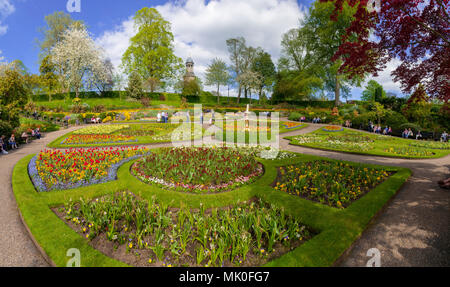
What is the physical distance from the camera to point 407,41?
518 cm

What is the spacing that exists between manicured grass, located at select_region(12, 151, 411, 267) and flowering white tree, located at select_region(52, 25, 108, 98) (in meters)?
40.7

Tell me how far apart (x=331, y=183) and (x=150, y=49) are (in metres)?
51.6

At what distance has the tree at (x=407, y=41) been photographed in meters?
4.94

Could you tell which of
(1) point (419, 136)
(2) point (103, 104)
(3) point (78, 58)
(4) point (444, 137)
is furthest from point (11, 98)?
(4) point (444, 137)

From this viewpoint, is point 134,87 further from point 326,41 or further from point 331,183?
point 331,183

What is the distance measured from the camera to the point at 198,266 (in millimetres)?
3482

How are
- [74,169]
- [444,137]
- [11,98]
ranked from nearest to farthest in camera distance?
[74,169] → [11,98] → [444,137]

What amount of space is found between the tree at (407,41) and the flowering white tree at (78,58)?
45913 mm

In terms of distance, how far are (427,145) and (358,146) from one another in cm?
486

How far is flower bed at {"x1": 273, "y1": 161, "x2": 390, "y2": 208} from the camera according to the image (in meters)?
5.95

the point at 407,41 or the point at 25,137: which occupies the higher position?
the point at 407,41

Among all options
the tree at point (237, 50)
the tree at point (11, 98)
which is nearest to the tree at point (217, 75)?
the tree at point (237, 50)

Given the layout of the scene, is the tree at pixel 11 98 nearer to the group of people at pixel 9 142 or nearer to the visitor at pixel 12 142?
the group of people at pixel 9 142
